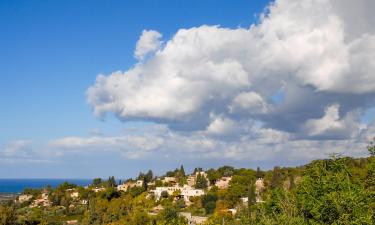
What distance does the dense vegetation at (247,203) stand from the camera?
29.1 metres

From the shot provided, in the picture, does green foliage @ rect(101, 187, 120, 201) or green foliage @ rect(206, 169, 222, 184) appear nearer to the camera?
green foliage @ rect(101, 187, 120, 201)

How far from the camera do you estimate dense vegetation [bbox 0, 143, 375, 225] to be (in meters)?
29.1

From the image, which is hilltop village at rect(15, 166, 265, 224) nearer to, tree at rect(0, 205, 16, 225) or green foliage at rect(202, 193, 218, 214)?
green foliage at rect(202, 193, 218, 214)

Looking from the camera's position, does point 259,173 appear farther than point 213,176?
No

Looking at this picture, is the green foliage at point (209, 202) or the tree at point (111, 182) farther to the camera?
the tree at point (111, 182)

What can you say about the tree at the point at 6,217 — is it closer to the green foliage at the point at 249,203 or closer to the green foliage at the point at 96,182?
the green foliage at the point at 249,203

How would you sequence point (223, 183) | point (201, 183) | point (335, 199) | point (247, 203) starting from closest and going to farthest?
point (335, 199)
point (247, 203)
point (223, 183)
point (201, 183)

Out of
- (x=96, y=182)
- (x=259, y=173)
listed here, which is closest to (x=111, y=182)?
(x=96, y=182)

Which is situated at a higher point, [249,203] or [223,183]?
[223,183]

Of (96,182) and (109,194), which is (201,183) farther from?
(96,182)

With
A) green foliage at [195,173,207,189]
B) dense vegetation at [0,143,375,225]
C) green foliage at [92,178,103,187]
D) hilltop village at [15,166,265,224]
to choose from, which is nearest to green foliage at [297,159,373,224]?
dense vegetation at [0,143,375,225]

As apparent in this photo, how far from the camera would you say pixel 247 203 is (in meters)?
87.8

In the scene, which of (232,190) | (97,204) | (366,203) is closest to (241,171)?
(232,190)

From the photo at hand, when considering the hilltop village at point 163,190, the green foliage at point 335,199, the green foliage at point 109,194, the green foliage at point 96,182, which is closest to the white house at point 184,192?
the hilltop village at point 163,190
